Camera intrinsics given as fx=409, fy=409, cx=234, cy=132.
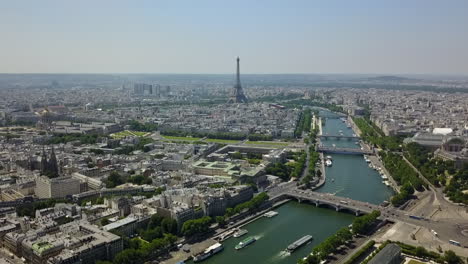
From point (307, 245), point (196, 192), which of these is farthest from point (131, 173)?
point (307, 245)

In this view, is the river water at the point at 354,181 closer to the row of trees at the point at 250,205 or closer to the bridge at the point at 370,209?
the bridge at the point at 370,209

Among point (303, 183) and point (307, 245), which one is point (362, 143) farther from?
point (307, 245)

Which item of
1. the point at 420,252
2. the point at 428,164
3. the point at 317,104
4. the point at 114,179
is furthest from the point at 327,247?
the point at 317,104

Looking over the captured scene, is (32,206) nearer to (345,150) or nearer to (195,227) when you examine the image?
(195,227)

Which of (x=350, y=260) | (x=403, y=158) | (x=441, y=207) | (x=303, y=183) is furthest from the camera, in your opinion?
(x=403, y=158)

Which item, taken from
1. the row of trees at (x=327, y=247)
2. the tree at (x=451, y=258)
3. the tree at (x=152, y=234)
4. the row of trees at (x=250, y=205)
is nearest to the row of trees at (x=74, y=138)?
the row of trees at (x=250, y=205)
